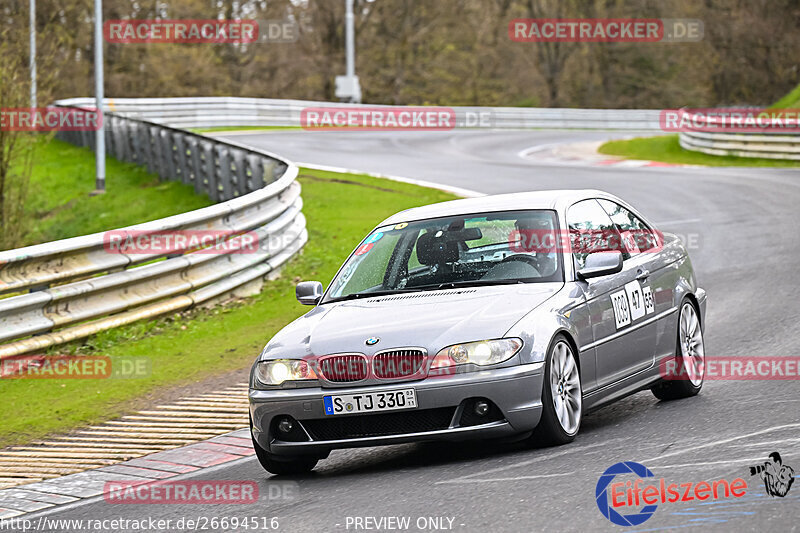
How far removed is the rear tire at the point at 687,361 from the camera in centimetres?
860

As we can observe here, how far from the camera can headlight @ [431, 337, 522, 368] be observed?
675cm

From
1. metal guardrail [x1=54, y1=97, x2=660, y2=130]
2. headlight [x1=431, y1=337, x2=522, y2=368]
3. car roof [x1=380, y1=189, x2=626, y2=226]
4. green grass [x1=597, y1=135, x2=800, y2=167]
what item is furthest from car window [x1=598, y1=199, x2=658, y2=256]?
metal guardrail [x1=54, y1=97, x2=660, y2=130]

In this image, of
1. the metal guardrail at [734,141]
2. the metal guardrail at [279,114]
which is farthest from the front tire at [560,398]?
the metal guardrail at [279,114]

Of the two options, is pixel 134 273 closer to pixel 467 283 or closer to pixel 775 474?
pixel 467 283

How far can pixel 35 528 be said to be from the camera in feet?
21.1

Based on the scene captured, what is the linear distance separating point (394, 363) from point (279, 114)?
38.1 m

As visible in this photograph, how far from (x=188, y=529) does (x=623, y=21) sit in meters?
60.2

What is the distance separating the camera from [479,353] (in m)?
6.79

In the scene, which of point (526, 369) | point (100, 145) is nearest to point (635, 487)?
point (526, 369)

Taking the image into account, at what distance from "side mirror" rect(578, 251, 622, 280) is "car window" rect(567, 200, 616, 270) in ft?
0.38

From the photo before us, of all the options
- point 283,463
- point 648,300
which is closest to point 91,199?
point 648,300

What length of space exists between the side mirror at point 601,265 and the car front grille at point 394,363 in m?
1.43

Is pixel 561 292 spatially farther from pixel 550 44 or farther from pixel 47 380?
pixel 550 44

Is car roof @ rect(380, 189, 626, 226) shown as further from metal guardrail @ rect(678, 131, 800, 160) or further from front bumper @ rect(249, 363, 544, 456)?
metal guardrail @ rect(678, 131, 800, 160)
